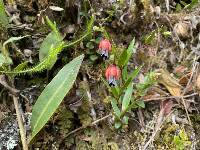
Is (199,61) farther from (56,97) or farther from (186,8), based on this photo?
(56,97)

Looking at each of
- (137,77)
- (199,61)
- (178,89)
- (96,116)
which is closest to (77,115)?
(96,116)

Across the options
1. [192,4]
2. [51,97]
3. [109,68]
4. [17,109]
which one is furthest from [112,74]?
[192,4]

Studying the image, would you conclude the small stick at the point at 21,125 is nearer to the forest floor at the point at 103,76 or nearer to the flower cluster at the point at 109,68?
the forest floor at the point at 103,76

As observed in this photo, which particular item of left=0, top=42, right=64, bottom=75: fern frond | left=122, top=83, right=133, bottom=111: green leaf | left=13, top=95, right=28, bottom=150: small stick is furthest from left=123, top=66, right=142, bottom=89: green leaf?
left=13, top=95, right=28, bottom=150: small stick

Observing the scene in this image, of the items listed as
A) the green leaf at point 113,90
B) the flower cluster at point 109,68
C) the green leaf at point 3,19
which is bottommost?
the green leaf at point 113,90

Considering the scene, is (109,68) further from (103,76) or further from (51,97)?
(51,97)

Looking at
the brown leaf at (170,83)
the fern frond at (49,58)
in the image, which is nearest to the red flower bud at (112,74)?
the fern frond at (49,58)

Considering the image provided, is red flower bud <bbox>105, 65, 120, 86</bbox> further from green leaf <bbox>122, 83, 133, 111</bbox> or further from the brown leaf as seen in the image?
the brown leaf
